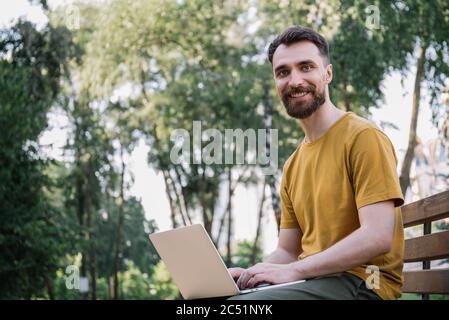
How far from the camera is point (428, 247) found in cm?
295

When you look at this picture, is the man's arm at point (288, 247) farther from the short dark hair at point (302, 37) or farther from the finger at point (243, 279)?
the short dark hair at point (302, 37)

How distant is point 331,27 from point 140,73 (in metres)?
7.76

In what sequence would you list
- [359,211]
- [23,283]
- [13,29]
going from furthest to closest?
[13,29]
[23,283]
[359,211]

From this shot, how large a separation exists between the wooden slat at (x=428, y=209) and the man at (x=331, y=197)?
0.50 meters

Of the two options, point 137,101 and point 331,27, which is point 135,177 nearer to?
point 137,101

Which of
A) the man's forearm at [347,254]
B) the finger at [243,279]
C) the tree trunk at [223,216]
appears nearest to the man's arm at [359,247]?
the man's forearm at [347,254]

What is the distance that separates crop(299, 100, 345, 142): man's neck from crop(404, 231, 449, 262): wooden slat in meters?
0.66

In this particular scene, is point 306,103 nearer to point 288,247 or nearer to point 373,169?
point 373,169

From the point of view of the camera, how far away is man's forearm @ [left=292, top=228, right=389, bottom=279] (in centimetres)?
209

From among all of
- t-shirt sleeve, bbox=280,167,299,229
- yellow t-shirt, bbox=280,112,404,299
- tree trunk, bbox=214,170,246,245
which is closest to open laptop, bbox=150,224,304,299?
yellow t-shirt, bbox=280,112,404,299

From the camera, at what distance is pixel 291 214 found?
106 inches

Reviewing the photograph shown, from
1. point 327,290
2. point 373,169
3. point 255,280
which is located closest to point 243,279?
point 255,280
